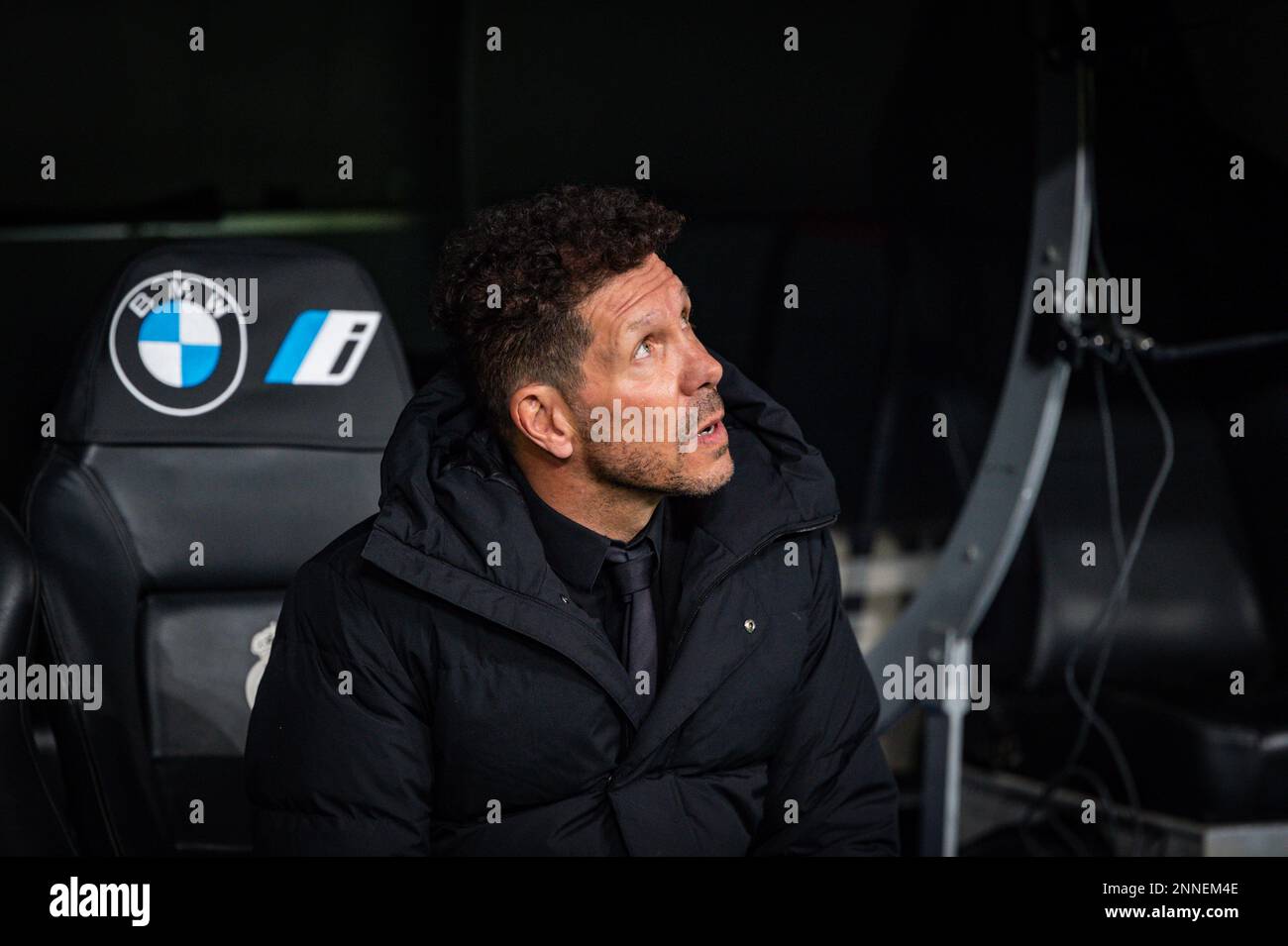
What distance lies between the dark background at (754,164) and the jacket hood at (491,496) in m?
0.82

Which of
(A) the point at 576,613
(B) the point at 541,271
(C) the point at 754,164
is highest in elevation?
(C) the point at 754,164

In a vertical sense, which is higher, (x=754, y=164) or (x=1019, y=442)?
(x=754, y=164)

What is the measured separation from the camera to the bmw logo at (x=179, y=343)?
4.76ft

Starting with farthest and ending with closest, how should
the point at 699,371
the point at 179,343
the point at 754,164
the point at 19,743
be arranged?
the point at 754,164 < the point at 179,343 < the point at 699,371 < the point at 19,743

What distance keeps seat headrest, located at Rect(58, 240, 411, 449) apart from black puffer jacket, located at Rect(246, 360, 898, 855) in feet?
0.73

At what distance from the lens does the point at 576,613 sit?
1.23 meters

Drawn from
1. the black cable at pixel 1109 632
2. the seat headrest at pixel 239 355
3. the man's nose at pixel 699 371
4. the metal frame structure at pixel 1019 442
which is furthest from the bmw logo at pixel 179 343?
the black cable at pixel 1109 632

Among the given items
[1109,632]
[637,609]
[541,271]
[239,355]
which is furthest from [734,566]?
[1109,632]

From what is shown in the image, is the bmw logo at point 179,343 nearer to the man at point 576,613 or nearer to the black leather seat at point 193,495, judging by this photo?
the black leather seat at point 193,495

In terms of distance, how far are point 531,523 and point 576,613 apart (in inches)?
4.3

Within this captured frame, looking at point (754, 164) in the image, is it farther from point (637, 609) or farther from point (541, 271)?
point (637, 609)

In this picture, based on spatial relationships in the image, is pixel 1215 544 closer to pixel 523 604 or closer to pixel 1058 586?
pixel 1058 586
